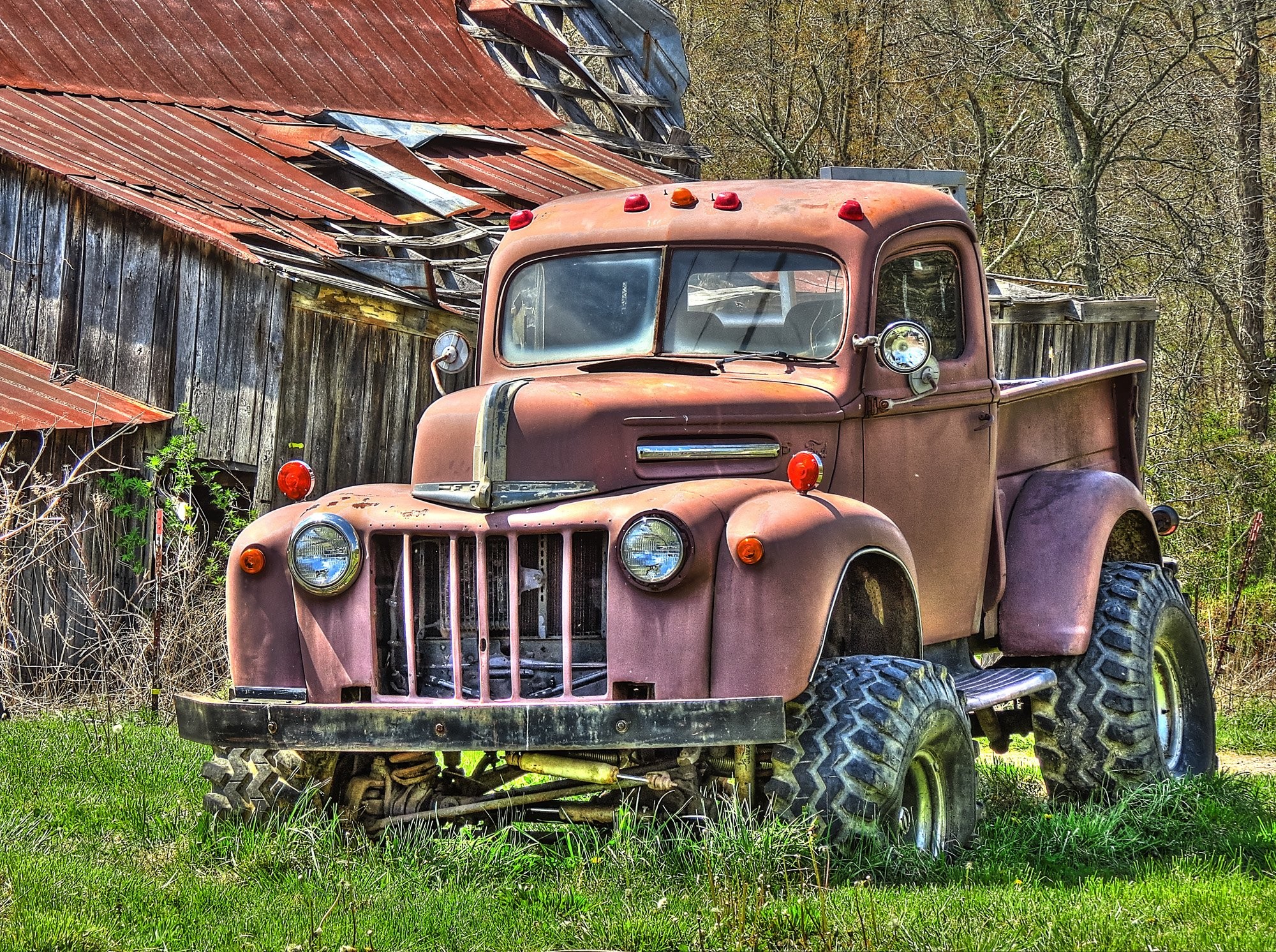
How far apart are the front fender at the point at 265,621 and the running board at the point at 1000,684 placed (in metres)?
2.34

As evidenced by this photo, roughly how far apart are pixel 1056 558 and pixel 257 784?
11.2ft

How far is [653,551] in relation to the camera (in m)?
5.02

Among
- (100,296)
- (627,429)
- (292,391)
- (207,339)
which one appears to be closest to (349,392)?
(292,391)

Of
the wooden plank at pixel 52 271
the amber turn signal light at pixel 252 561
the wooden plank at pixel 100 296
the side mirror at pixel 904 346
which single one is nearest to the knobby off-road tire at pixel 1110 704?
the side mirror at pixel 904 346

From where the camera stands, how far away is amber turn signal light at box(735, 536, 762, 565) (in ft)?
16.3

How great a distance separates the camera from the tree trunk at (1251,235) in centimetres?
1917

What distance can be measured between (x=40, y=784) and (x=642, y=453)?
3.02 meters

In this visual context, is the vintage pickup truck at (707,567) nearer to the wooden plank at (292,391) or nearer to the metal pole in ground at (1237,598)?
the metal pole in ground at (1237,598)

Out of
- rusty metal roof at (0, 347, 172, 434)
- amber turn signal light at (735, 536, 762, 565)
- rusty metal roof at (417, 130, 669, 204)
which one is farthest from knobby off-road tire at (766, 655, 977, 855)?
A: rusty metal roof at (417, 130, 669, 204)

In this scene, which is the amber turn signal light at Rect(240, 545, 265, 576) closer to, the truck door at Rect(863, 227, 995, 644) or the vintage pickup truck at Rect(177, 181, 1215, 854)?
the vintage pickup truck at Rect(177, 181, 1215, 854)

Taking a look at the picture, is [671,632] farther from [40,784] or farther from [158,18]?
[158,18]

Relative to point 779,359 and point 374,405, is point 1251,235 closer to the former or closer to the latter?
point 374,405

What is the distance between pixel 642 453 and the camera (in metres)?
5.53

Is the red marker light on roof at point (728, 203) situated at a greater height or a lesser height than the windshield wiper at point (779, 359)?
greater
